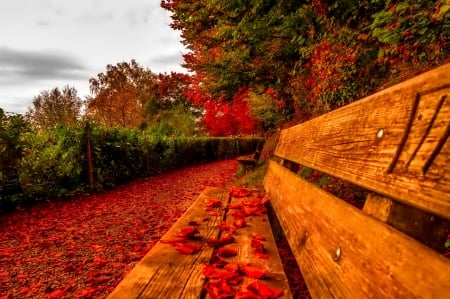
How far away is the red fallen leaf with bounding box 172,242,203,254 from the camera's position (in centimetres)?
153

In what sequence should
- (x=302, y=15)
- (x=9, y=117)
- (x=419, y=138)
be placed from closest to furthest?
1. (x=419, y=138)
2. (x=9, y=117)
3. (x=302, y=15)

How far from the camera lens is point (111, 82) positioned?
29.3 m

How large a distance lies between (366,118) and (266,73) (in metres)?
8.58

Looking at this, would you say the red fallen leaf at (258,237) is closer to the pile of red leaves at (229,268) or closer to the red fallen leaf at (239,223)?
the pile of red leaves at (229,268)

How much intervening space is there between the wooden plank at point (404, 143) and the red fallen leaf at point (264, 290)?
1.72 ft

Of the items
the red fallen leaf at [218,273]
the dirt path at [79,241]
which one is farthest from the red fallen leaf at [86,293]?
the red fallen leaf at [218,273]

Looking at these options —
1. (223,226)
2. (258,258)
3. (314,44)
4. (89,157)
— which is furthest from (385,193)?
(89,157)

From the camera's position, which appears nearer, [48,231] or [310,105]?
[48,231]

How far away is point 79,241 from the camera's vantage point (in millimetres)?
4273

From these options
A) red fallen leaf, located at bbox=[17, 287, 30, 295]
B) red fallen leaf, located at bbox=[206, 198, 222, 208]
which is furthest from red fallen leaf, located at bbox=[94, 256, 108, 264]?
red fallen leaf, located at bbox=[206, 198, 222, 208]

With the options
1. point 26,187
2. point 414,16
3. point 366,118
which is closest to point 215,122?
point 26,187

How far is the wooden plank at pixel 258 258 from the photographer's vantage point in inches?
48.8

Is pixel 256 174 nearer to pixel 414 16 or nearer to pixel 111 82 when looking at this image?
pixel 414 16

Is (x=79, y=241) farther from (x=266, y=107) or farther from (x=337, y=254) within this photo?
(x=266, y=107)
